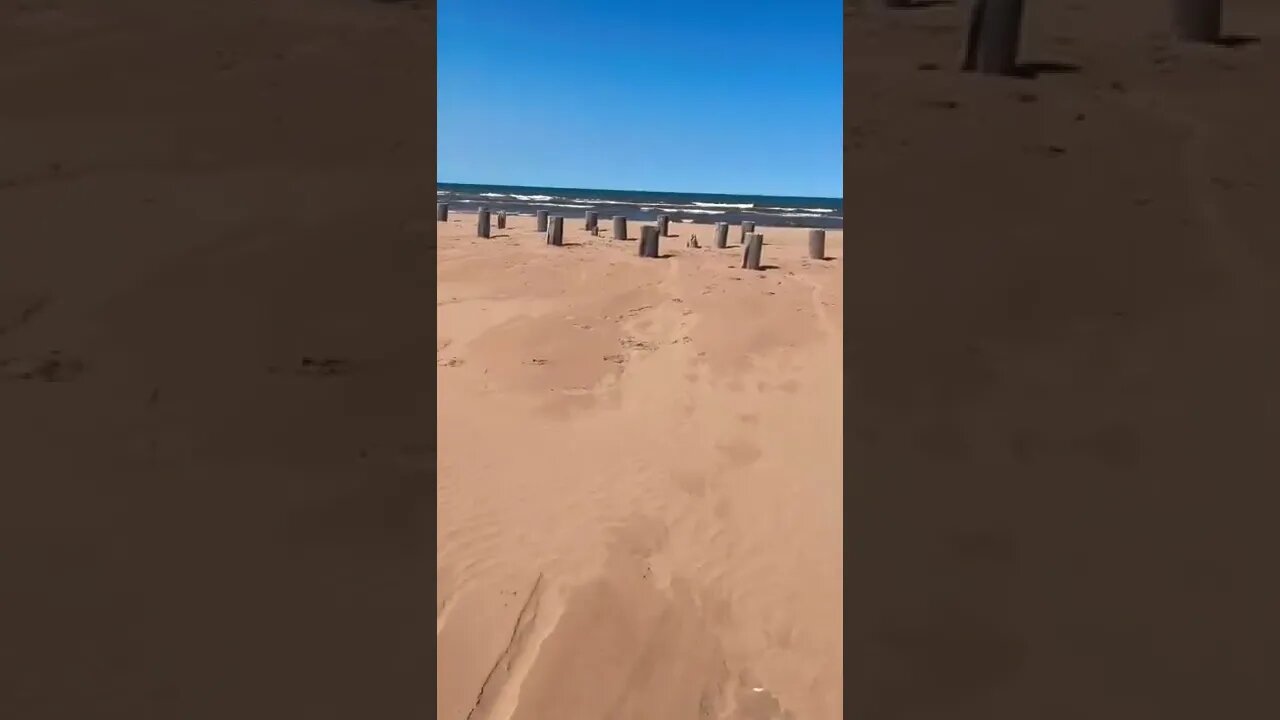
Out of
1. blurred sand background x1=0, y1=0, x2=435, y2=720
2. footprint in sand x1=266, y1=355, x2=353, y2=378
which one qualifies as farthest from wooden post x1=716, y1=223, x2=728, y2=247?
footprint in sand x1=266, y1=355, x2=353, y2=378

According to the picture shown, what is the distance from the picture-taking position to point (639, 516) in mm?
3230

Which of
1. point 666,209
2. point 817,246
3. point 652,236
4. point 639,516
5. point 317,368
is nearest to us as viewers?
point 639,516

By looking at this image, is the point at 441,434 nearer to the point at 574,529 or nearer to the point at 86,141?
the point at 574,529

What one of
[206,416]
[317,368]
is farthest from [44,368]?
[317,368]
